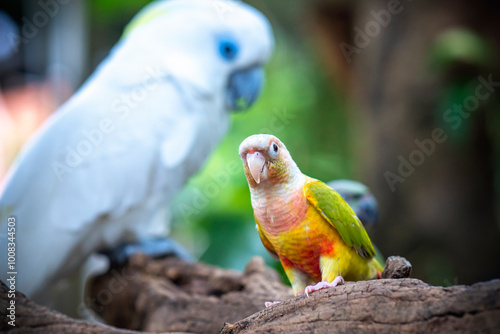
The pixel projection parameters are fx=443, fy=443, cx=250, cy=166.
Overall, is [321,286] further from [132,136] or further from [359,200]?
[132,136]

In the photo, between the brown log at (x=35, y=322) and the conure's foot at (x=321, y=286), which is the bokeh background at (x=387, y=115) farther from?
the brown log at (x=35, y=322)

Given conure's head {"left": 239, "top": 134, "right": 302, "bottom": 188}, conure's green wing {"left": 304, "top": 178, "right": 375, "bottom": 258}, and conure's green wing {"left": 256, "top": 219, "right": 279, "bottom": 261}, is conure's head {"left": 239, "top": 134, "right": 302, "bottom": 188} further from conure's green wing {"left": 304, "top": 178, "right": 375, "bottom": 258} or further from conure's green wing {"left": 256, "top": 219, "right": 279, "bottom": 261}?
conure's green wing {"left": 256, "top": 219, "right": 279, "bottom": 261}

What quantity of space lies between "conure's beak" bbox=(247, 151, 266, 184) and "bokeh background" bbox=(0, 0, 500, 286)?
5.85 ft

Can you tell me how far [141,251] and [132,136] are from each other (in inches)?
23.8

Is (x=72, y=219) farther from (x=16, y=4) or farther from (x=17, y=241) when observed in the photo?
(x=16, y=4)

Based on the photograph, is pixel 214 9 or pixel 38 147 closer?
pixel 38 147

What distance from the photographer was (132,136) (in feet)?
7.51

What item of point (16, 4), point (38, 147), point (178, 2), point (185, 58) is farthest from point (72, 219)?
point (16, 4)

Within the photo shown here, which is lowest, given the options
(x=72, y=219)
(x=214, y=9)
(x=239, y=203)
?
(x=72, y=219)

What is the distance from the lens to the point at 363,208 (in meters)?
1.65

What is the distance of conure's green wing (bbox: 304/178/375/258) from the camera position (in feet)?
3.52

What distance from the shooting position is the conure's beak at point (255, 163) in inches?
39.5

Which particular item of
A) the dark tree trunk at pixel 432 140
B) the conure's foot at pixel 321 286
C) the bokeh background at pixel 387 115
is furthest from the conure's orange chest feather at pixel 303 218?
the dark tree trunk at pixel 432 140

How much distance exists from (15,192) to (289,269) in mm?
1499
